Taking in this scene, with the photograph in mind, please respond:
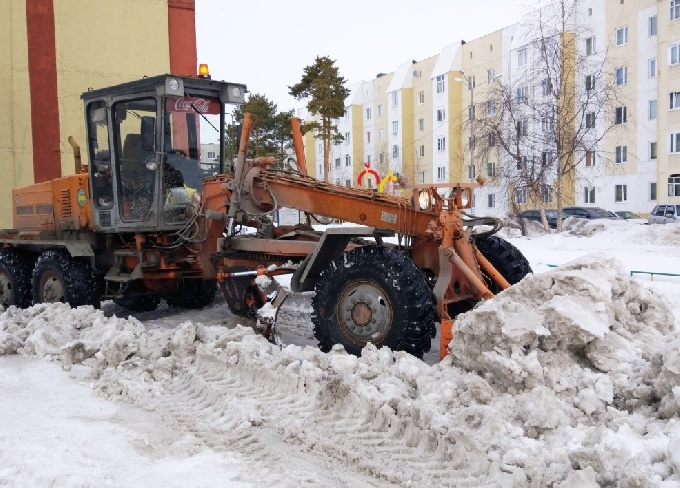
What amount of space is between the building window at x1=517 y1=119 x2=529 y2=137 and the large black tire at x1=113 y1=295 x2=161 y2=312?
60.5 feet

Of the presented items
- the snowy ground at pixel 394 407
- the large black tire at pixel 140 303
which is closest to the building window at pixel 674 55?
the large black tire at pixel 140 303

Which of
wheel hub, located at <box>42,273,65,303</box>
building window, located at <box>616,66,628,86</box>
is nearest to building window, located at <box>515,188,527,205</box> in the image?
building window, located at <box>616,66,628,86</box>

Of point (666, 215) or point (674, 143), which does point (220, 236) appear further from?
point (674, 143)

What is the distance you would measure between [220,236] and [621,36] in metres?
35.7

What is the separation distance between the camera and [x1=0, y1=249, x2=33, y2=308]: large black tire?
31.7ft

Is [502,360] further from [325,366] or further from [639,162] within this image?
[639,162]

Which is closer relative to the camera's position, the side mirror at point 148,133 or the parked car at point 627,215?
the side mirror at point 148,133

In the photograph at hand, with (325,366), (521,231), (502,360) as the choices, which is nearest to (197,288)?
(325,366)

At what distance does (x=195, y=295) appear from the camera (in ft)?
31.7

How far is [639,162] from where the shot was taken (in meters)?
35.8

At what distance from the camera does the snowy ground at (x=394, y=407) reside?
362 cm

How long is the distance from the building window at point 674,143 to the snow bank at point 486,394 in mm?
32470

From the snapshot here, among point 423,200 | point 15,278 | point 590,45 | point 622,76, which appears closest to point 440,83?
point 590,45

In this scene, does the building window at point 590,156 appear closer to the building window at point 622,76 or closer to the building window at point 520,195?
the building window at point 520,195
